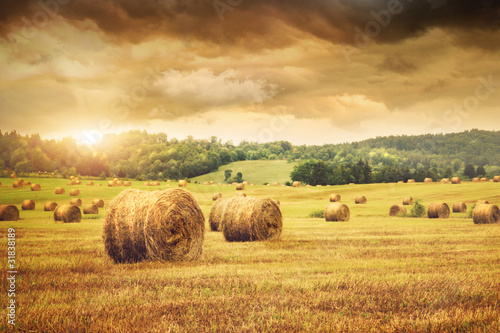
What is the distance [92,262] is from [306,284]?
5999 mm

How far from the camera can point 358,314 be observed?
658 centimetres

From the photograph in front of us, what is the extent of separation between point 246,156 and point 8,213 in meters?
109

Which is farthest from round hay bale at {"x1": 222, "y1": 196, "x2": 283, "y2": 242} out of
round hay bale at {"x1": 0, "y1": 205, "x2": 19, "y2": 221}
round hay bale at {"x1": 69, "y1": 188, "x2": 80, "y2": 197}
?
round hay bale at {"x1": 69, "y1": 188, "x2": 80, "y2": 197}

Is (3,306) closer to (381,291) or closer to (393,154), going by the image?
(381,291)

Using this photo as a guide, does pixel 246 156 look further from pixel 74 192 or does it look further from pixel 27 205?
pixel 27 205

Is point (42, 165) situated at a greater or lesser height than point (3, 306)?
greater

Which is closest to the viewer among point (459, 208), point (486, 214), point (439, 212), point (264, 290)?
point (264, 290)

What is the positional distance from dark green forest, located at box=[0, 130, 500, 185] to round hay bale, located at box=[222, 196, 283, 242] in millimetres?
11206

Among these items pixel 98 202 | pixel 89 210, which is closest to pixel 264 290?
pixel 89 210

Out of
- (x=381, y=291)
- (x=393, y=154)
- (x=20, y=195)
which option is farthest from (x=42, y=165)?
(x=393, y=154)

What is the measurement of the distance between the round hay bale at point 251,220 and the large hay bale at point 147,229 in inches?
194

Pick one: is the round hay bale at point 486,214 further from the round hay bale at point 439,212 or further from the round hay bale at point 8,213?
the round hay bale at point 8,213

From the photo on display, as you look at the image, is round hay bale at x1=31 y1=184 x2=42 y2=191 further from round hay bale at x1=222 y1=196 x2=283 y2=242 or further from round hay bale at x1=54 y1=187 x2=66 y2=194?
round hay bale at x1=222 y1=196 x2=283 y2=242

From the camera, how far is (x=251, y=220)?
17.5 meters
